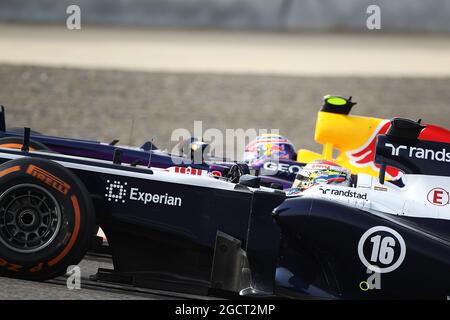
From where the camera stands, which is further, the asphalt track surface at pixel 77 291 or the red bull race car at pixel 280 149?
the red bull race car at pixel 280 149

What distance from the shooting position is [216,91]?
62.1 ft

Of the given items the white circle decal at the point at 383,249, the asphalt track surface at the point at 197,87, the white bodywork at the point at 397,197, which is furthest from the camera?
the asphalt track surface at the point at 197,87

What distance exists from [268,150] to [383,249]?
11.8 feet

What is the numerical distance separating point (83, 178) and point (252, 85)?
13625 millimetres

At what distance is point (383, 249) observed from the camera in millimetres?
5695

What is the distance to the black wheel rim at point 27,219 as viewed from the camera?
575cm

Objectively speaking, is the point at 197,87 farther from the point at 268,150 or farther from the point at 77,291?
the point at 77,291

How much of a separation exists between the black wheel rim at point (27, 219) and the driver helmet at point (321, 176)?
1.83m

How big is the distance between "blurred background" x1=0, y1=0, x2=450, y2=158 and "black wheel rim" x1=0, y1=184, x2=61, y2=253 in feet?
29.7

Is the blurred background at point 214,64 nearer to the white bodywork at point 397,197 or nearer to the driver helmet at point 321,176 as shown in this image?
the driver helmet at point 321,176

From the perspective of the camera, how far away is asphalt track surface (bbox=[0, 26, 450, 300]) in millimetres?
16312
